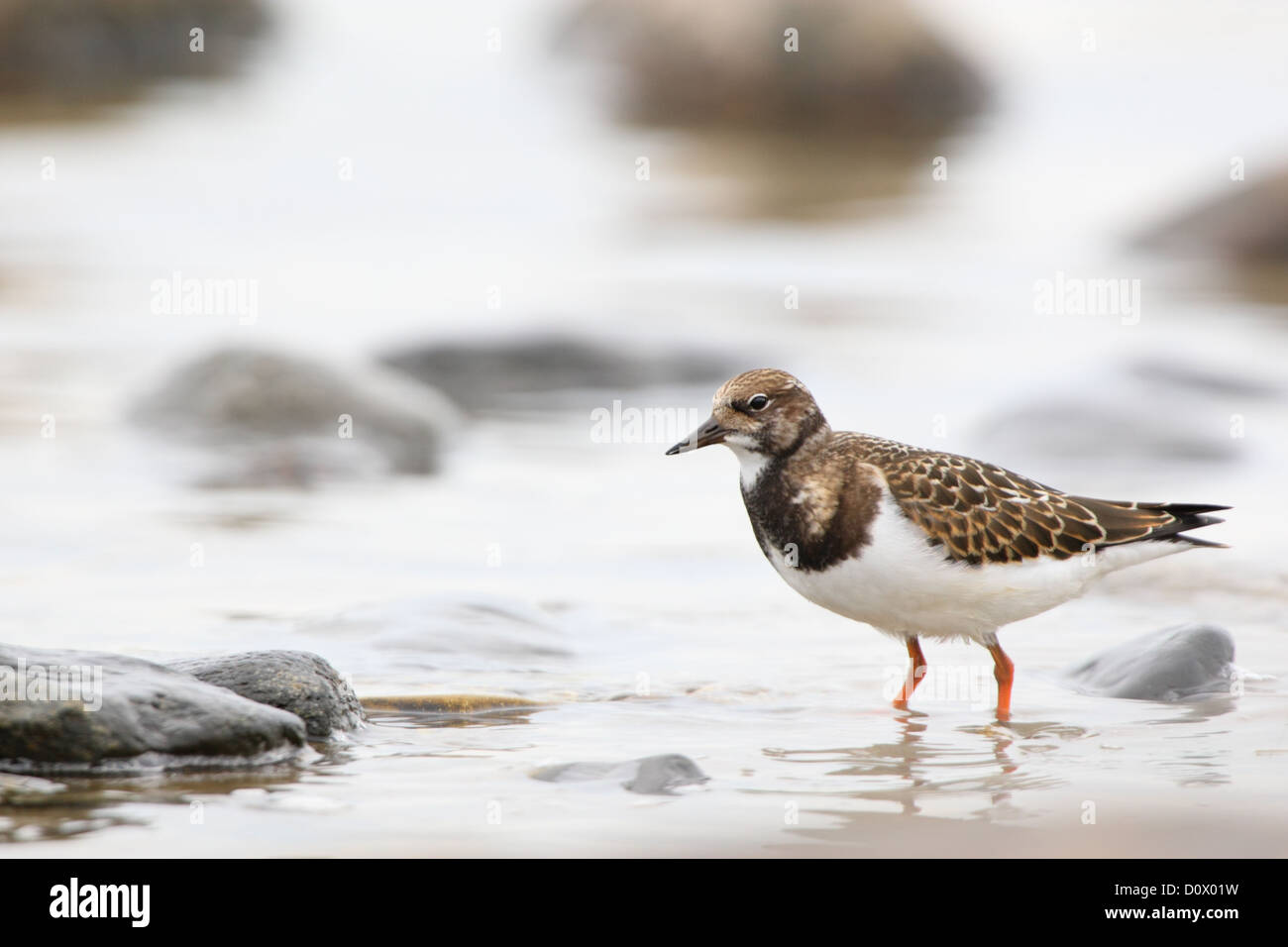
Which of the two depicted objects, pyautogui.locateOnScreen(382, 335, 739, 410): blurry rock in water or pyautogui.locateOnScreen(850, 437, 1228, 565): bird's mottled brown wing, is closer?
pyautogui.locateOnScreen(850, 437, 1228, 565): bird's mottled brown wing

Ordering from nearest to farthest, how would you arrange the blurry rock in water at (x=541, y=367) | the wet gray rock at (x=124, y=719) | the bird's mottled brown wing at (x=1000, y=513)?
the wet gray rock at (x=124, y=719) < the bird's mottled brown wing at (x=1000, y=513) < the blurry rock in water at (x=541, y=367)

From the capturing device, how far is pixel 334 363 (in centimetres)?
1120

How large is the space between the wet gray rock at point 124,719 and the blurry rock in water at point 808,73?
66.2 feet

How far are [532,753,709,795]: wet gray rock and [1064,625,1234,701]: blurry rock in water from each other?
2.14m

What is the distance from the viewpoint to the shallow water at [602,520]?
537 cm

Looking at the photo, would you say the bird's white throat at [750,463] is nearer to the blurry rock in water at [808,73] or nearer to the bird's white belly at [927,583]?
the bird's white belly at [927,583]

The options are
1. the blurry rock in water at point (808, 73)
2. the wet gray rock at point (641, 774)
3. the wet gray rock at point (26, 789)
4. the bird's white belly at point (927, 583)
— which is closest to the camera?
the wet gray rock at point (26, 789)

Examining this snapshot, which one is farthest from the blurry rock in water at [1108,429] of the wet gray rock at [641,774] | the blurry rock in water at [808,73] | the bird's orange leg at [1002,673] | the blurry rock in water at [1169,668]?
the blurry rock in water at [808,73]

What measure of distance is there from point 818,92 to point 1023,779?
2080 cm

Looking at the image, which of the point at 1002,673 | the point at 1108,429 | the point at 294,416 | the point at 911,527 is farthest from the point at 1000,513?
the point at 294,416

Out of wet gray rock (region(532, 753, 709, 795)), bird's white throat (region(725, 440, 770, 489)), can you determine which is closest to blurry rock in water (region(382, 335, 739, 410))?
bird's white throat (region(725, 440, 770, 489))

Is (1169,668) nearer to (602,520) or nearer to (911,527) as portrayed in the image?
(911,527)

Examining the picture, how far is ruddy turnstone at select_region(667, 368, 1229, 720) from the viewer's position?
6.48 meters

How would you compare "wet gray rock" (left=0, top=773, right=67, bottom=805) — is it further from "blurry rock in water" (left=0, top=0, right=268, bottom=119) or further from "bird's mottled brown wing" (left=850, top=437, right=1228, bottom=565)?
"blurry rock in water" (left=0, top=0, right=268, bottom=119)
